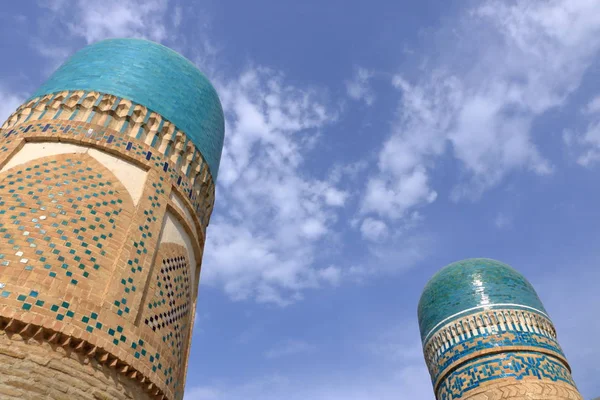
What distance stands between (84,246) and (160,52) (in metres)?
3.51

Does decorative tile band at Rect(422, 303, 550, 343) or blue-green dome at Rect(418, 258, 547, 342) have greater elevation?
blue-green dome at Rect(418, 258, 547, 342)

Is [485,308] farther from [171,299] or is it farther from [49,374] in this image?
[49,374]

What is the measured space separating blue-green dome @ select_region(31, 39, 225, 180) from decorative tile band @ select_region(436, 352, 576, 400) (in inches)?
301

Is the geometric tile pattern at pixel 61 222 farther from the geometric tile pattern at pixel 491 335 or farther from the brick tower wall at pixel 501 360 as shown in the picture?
the geometric tile pattern at pixel 491 335

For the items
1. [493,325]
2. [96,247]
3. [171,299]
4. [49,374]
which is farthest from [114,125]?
[493,325]

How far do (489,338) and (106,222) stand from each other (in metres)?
9.33

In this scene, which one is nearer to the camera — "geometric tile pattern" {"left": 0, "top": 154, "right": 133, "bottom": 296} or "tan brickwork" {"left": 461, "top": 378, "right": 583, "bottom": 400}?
"geometric tile pattern" {"left": 0, "top": 154, "right": 133, "bottom": 296}

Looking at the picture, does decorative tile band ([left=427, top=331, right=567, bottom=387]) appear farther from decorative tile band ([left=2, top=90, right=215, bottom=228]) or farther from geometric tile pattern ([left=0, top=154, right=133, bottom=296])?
geometric tile pattern ([left=0, top=154, right=133, bottom=296])

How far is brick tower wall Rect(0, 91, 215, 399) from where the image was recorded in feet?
11.9

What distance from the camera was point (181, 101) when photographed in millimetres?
6418

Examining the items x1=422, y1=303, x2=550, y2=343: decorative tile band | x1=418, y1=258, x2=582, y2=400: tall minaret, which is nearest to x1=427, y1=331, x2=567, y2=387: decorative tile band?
x1=418, y1=258, x2=582, y2=400: tall minaret

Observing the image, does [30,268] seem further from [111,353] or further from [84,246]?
[111,353]

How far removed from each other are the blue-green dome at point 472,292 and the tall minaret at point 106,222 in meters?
7.97

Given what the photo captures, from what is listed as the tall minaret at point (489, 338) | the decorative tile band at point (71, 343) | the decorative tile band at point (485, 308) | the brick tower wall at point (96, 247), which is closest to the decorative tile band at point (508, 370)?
the tall minaret at point (489, 338)
